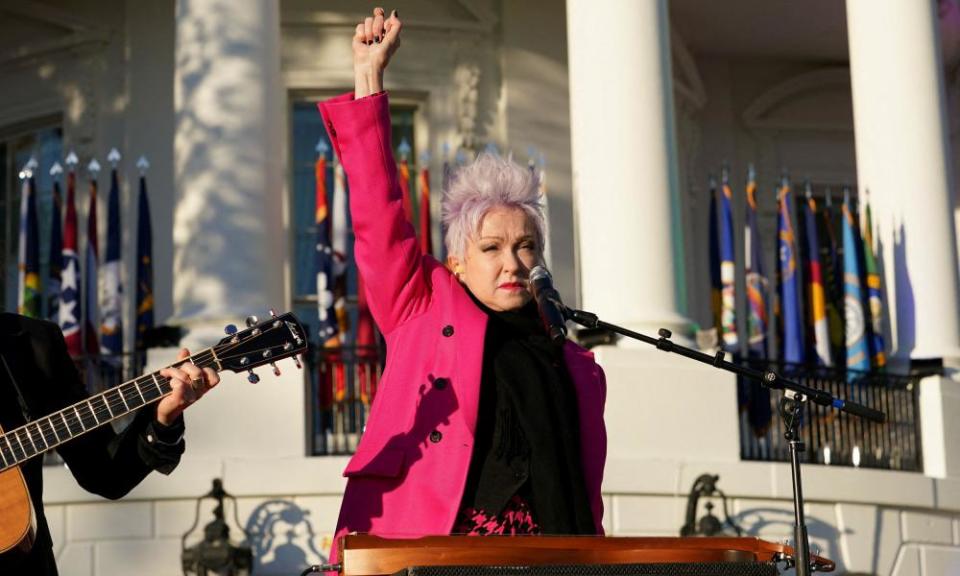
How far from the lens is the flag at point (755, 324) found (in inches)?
627

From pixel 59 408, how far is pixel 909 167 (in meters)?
11.9

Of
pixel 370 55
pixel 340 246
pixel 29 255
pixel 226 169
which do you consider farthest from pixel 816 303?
pixel 370 55

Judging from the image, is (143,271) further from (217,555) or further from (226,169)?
(217,555)

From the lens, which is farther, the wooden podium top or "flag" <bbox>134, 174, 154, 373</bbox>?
"flag" <bbox>134, 174, 154, 373</bbox>

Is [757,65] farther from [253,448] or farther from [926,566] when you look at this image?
[253,448]

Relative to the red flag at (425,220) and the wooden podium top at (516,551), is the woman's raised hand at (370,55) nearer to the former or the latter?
the wooden podium top at (516,551)

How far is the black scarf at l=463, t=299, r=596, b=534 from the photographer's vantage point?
564cm

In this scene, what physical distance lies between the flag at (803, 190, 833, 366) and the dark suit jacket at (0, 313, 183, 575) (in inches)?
470

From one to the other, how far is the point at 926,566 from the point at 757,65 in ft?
27.5

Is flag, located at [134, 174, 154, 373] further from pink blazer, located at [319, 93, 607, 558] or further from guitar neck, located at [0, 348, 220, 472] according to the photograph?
guitar neck, located at [0, 348, 220, 472]

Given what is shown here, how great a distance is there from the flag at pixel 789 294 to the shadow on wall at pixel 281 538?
5014 millimetres

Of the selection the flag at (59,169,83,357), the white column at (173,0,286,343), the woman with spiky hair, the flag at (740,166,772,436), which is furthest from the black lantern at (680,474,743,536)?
the woman with spiky hair

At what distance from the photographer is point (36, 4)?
1923cm

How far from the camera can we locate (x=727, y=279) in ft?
56.4
